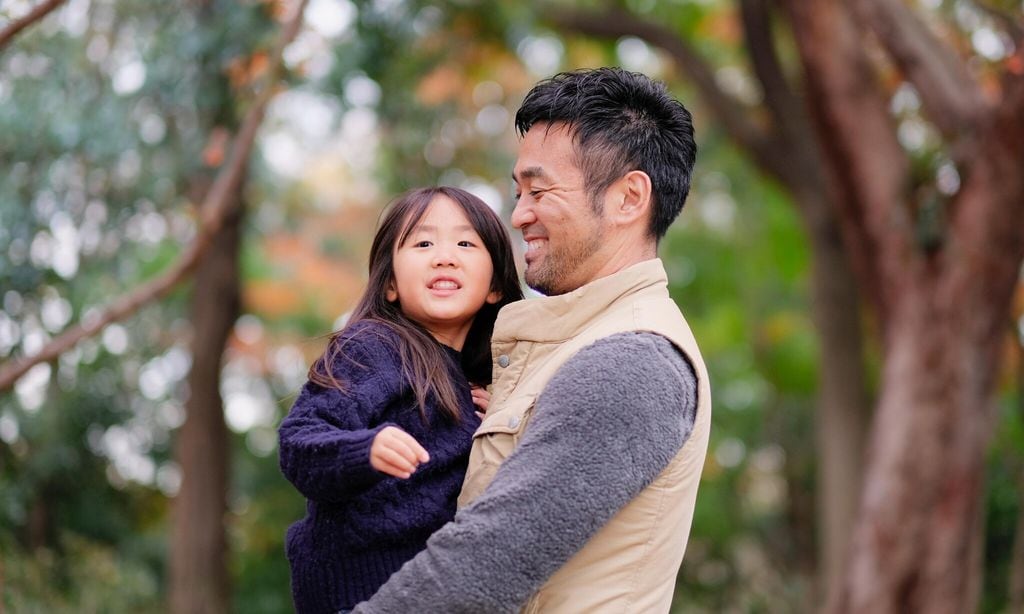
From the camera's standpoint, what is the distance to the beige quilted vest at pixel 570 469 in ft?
6.29

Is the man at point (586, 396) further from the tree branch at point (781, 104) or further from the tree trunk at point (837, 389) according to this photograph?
the tree branch at point (781, 104)

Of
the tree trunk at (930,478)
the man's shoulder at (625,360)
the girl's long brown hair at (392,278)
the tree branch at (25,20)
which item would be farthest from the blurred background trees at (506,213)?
the man's shoulder at (625,360)

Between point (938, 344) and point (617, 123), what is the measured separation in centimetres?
518

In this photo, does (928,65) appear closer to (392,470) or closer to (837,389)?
(837,389)

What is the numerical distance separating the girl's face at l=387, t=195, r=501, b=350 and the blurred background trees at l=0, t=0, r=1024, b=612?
86.5 inches

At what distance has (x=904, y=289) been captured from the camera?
23.3 feet

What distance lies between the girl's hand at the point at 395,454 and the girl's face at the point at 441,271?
45cm

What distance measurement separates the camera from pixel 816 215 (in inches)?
352

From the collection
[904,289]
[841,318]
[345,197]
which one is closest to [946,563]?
[904,289]

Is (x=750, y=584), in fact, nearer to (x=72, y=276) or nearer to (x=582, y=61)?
(x=582, y=61)

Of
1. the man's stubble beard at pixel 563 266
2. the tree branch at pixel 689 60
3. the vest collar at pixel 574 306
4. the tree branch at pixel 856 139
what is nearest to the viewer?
the vest collar at pixel 574 306

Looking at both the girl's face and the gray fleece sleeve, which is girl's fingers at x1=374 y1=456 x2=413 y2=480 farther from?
the girl's face

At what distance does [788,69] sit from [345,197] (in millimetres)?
5502

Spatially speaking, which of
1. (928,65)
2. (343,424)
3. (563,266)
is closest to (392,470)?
(343,424)
